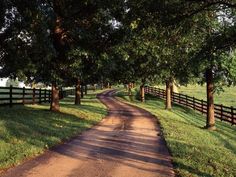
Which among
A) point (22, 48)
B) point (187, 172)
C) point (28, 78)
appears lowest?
point (187, 172)

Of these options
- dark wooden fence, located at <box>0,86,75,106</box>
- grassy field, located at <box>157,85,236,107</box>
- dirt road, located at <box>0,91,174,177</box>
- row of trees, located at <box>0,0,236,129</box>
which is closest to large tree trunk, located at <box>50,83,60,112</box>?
row of trees, located at <box>0,0,236,129</box>

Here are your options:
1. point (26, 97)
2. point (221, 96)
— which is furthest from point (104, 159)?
point (221, 96)

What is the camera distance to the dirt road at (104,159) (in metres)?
11.5

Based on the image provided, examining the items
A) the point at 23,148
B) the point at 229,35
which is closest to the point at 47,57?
the point at 23,148

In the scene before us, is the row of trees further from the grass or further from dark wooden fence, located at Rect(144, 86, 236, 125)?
dark wooden fence, located at Rect(144, 86, 236, 125)

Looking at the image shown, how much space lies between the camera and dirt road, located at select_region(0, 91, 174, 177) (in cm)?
1151

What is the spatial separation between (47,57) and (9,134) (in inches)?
285

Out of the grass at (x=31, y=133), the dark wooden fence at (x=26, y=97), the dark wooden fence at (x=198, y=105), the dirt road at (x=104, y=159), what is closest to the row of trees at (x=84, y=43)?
the dark wooden fence at (x=26, y=97)

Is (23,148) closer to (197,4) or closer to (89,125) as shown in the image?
(197,4)

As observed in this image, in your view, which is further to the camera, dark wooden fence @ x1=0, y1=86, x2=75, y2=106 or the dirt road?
dark wooden fence @ x1=0, y1=86, x2=75, y2=106

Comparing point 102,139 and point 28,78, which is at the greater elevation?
point 28,78

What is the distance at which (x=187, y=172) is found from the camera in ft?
38.7

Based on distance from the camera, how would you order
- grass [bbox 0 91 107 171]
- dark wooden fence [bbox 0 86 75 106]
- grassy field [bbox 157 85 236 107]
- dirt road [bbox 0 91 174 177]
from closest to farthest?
dirt road [bbox 0 91 174 177] < grass [bbox 0 91 107 171] < dark wooden fence [bbox 0 86 75 106] < grassy field [bbox 157 85 236 107]

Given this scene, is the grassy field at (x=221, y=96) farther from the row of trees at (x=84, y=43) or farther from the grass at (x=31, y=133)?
the grass at (x=31, y=133)
